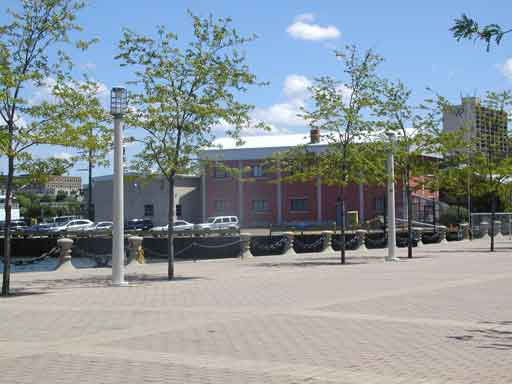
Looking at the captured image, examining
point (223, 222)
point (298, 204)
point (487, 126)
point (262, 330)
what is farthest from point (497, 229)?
point (262, 330)

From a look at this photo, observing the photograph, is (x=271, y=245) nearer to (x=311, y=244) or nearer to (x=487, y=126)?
(x=311, y=244)

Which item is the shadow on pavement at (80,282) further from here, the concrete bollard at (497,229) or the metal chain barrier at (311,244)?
the concrete bollard at (497,229)

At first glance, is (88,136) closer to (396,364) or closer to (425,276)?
(425,276)

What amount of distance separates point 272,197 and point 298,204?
2.84 m

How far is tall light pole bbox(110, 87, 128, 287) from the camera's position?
19.3m

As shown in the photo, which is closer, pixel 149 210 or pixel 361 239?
pixel 361 239

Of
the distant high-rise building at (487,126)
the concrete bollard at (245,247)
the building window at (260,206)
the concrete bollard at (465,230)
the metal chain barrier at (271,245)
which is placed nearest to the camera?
the concrete bollard at (245,247)

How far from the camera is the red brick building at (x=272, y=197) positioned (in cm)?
7444

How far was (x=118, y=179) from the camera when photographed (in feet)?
63.7

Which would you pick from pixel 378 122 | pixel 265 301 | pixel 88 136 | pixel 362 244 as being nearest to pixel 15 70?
pixel 88 136

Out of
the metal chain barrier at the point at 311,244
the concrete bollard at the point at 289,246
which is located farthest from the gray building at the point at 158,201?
the concrete bollard at the point at 289,246

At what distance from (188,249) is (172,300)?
726 inches

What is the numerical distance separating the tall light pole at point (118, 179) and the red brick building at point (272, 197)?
5301cm

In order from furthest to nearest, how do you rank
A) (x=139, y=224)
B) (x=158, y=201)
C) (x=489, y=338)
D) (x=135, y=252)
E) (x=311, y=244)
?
(x=158, y=201)
(x=139, y=224)
(x=311, y=244)
(x=135, y=252)
(x=489, y=338)
